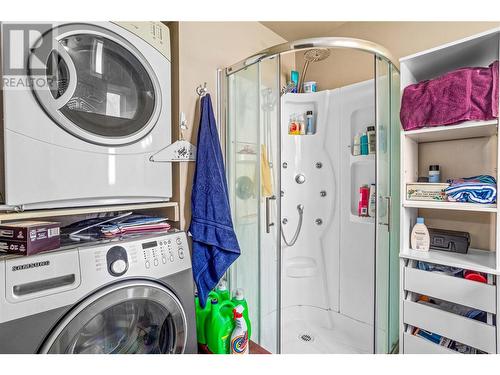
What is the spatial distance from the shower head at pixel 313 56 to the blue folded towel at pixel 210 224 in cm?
78

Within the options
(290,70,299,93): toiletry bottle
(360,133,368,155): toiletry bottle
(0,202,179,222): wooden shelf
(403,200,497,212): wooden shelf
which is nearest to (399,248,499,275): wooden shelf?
(403,200,497,212): wooden shelf

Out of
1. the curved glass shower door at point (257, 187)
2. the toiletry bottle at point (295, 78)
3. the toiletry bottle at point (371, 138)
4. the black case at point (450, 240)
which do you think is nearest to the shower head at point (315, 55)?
the toiletry bottle at point (295, 78)

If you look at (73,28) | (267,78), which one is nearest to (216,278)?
(267,78)

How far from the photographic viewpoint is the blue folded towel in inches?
52.8

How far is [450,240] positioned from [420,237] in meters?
0.15

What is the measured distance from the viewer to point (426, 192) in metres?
1.35

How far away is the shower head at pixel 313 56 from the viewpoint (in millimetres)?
1431

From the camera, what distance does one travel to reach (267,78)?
1417 mm

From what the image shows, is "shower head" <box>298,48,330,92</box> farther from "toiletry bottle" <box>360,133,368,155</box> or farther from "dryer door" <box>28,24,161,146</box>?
"dryer door" <box>28,24,161,146</box>

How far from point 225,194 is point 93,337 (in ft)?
2.58

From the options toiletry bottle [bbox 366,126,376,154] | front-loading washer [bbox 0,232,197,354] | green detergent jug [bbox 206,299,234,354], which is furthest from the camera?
toiletry bottle [bbox 366,126,376,154]

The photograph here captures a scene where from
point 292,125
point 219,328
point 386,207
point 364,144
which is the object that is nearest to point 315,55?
point 292,125

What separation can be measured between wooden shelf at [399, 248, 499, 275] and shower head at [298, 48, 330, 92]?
3.88 feet

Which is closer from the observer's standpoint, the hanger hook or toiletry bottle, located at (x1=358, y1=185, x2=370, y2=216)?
the hanger hook
